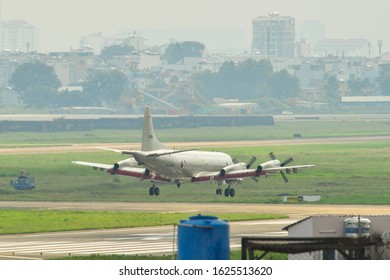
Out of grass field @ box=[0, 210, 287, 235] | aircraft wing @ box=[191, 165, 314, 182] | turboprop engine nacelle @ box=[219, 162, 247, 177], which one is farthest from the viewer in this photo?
turboprop engine nacelle @ box=[219, 162, 247, 177]

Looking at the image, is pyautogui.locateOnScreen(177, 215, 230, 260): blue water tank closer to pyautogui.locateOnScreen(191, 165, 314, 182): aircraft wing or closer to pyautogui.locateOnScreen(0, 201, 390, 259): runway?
pyautogui.locateOnScreen(0, 201, 390, 259): runway

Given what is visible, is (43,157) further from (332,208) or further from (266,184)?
(332,208)

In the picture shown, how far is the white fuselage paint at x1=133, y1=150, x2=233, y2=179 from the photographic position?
125m

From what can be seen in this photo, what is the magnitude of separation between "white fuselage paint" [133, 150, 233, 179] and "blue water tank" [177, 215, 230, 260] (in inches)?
3566

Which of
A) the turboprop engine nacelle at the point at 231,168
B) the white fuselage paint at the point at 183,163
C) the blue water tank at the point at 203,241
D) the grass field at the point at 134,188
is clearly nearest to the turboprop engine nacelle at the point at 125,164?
the grass field at the point at 134,188

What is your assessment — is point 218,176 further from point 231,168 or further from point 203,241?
point 203,241

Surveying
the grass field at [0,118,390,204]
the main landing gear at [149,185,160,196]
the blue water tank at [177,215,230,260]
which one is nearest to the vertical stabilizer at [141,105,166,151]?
the main landing gear at [149,185,160,196]

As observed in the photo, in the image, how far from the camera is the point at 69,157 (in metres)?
177

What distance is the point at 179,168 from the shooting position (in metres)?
128

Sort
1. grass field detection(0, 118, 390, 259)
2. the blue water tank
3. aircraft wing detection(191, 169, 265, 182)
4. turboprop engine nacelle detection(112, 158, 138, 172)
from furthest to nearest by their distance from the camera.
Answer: aircraft wing detection(191, 169, 265, 182), turboprop engine nacelle detection(112, 158, 138, 172), grass field detection(0, 118, 390, 259), the blue water tank

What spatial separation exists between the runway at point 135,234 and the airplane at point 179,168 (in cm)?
765

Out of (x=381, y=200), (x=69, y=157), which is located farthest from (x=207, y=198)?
(x=69, y=157)

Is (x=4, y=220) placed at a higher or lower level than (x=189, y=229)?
lower
